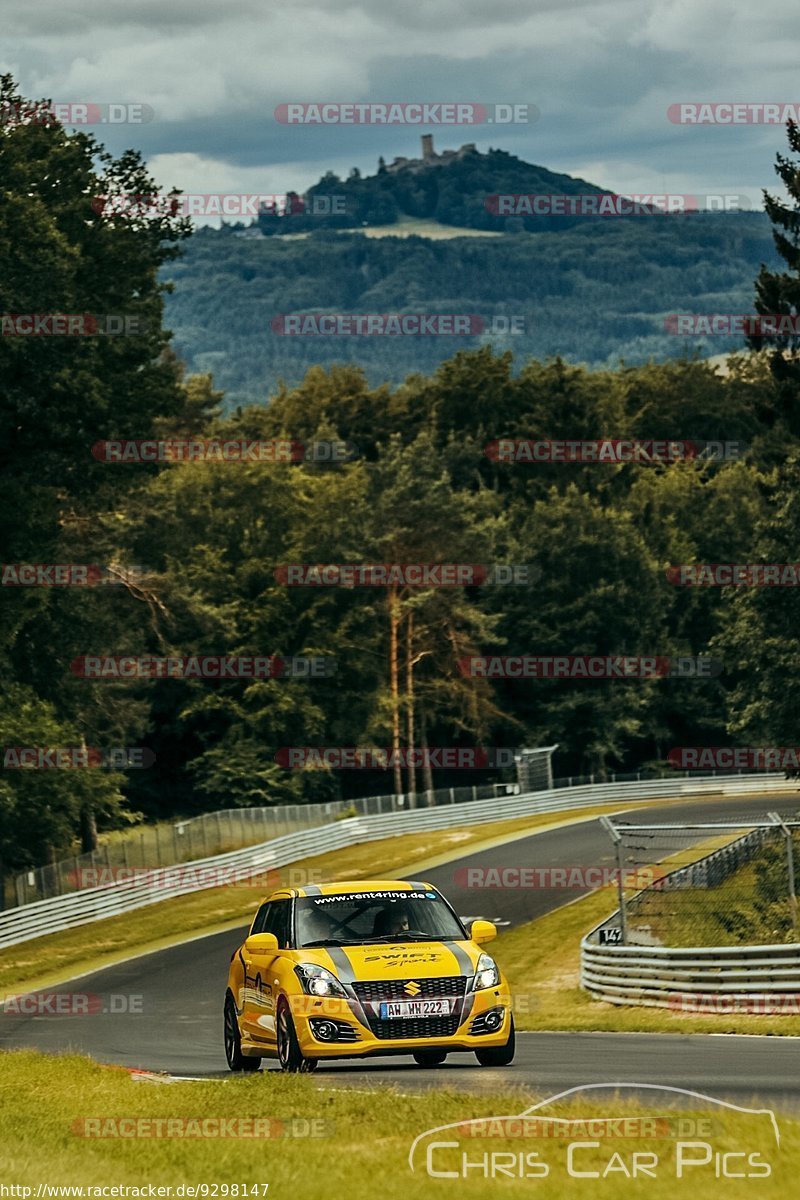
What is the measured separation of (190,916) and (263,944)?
34157mm

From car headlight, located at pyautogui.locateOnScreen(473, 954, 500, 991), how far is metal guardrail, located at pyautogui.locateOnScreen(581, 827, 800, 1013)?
884 centimetres

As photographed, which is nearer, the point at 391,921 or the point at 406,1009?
the point at 406,1009

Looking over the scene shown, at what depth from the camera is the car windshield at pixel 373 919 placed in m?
15.6

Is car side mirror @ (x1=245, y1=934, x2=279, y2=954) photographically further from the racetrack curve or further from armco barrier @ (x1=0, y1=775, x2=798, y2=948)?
armco barrier @ (x1=0, y1=775, x2=798, y2=948)

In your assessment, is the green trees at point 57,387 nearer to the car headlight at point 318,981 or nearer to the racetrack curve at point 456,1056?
the racetrack curve at point 456,1056

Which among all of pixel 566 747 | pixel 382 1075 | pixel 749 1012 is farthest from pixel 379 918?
pixel 566 747

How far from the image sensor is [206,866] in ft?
181

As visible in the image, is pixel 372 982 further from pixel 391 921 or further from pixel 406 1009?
pixel 391 921

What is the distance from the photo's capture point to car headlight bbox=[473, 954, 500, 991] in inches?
587

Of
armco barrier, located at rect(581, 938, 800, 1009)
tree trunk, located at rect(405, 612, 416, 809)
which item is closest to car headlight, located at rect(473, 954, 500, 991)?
armco barrier, located at rect(581, 938, 800, 1009)

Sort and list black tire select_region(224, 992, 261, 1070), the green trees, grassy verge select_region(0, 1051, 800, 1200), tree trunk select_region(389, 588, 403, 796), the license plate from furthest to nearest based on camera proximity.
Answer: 1. tree trunk select_region(389, 588, 403, 796)
2. the green trees
3. black tire select_region(224, 992, 261, 1070)
4. the license plate
5. grassy verge select_region(0, 1051, 800, 1200)

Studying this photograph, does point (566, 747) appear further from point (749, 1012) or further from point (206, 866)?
point (749, 1012)

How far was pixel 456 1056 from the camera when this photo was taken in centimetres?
1764

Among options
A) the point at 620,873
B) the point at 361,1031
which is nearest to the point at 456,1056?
the point at 361,1031
